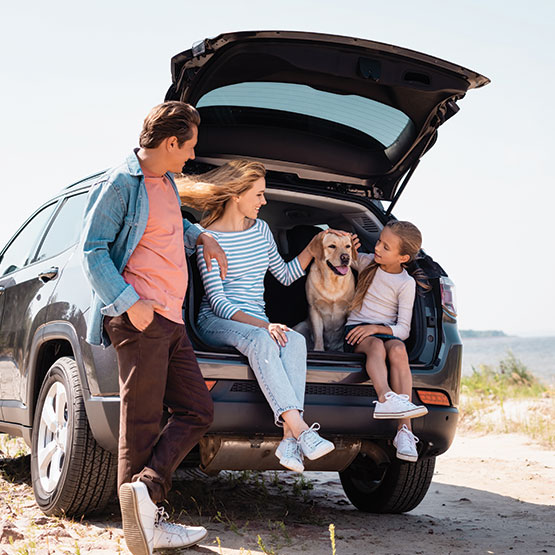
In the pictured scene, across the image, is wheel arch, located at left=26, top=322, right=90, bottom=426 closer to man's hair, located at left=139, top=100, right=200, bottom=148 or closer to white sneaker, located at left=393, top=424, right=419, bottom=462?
man's hair, located at left=139, top=100, right=200, bottom=148

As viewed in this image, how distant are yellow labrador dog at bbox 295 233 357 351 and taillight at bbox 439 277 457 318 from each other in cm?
57

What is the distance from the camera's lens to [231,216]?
4.19 m

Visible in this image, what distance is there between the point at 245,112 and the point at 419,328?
1.58 metres

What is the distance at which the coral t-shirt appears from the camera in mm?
3053

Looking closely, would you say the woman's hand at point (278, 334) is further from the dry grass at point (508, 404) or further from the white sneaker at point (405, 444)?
the dry grass at point (508, 404)

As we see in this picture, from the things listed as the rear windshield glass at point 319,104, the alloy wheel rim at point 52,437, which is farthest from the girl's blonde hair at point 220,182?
the alloy wheel rim at point 52,437

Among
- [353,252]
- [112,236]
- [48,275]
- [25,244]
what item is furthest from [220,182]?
[25,244]

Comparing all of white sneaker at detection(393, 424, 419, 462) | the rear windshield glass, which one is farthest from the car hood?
white sneaker at detection(393, 424, 419, 462)

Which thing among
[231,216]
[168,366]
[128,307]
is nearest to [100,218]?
[128,307]

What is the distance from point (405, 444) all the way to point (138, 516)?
1.40 meters

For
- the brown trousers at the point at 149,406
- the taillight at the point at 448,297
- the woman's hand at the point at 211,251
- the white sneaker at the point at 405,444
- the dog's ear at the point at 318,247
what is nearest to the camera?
the brown trousers at the point at 149,406

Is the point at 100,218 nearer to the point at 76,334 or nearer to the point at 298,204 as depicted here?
the point at 76,334

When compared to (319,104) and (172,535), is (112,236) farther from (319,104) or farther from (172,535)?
(319,104)

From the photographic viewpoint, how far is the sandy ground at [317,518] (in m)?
3.47
